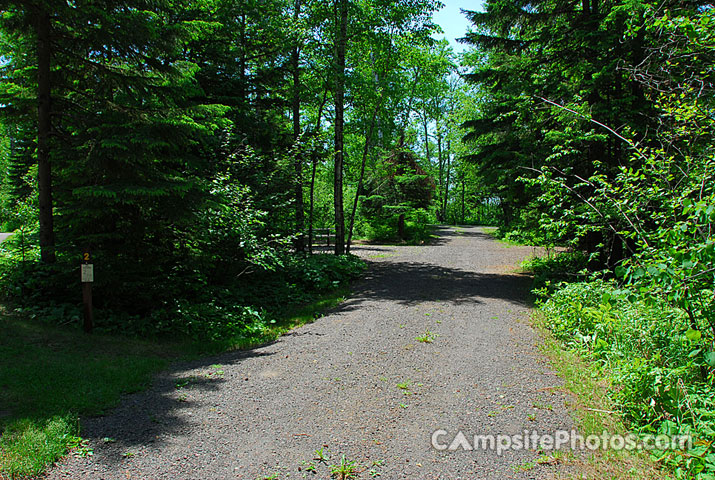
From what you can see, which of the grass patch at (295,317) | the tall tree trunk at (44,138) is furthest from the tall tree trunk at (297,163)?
the tall tree trunk at (44,138)

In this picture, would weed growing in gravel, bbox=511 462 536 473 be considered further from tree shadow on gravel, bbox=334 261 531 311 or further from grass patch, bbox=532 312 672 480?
tree shadow on gravel, bbox=334 261 531 311

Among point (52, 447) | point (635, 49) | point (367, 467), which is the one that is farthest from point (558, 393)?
point (635, 49)

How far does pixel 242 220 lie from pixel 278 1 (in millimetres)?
8226

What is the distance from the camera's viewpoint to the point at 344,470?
304 centimetres

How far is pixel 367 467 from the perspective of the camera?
3.09 meters

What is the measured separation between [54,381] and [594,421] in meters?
5.46

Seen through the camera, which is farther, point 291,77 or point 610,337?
point 291,77

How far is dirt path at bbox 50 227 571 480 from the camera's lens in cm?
312

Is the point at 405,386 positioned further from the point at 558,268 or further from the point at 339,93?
the point at 339,93

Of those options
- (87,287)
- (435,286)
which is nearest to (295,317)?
(87,287)

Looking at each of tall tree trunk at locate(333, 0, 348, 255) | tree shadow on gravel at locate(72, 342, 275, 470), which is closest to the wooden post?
tree shadow on gravel at locate(72, 342, 275, 470)

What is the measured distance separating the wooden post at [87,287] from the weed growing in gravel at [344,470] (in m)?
4.87

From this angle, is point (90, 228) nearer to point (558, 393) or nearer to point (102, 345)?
point (102, 345)

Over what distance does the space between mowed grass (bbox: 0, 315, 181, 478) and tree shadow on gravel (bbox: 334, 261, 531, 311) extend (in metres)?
4.22
